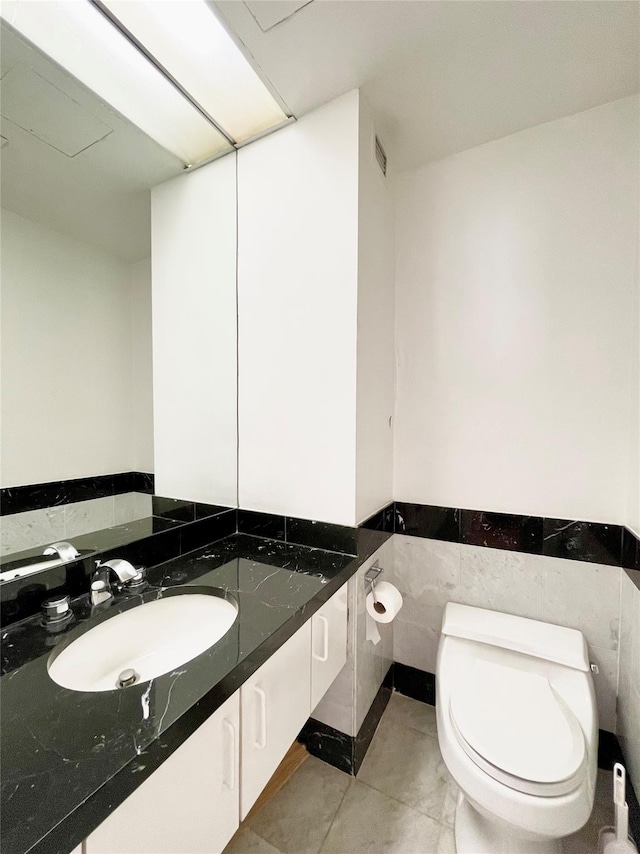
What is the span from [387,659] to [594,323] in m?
1.69

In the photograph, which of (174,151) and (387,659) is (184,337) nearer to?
(174,151)

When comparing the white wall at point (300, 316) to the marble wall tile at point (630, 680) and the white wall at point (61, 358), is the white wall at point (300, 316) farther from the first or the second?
the marble wall tile at point (630, 680)

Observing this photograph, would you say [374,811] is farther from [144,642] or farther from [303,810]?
[144,642]

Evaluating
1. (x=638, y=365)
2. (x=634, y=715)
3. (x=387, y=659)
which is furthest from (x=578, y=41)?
(x=387, y=659)

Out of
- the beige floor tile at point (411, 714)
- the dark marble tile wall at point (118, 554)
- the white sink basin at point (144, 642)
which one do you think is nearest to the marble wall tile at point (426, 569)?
the beige floor tile at point (411, 714)

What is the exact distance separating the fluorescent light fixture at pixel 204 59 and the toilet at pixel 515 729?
212cm

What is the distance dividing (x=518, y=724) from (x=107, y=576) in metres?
1.28

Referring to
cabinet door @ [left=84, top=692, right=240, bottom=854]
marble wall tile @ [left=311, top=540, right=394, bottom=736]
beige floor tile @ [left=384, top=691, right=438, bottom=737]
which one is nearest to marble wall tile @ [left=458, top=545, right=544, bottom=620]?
marble wall tile @ [left=311, top=540, right=394, bottom=736]

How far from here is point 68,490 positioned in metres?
0.96

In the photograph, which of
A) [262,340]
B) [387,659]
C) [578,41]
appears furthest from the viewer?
[387,659]

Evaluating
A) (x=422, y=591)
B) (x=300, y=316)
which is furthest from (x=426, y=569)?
(x=300, y=316)

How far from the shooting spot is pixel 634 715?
113 cm

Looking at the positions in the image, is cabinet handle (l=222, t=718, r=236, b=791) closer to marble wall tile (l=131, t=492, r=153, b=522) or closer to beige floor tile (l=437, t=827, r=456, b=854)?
marble wall tile (l=131, t=492, r=153, b=522)

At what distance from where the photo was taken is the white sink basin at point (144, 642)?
2.60 ft
